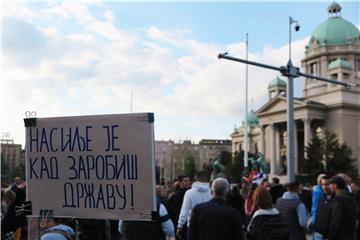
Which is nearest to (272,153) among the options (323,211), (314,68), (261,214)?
(314,68)

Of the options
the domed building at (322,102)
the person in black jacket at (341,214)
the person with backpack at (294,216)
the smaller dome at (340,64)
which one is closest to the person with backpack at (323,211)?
the person in black jacket at (341,214)

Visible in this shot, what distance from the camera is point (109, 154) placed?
4188 millimetres

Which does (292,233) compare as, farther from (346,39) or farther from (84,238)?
(346,39)

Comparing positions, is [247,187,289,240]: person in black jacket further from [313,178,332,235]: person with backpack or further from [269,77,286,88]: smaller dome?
[269,77,286,88]: smaller dome

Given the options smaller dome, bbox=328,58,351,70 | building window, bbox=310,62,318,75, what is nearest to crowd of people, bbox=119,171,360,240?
smaller dome, bbox=328,58,351,70

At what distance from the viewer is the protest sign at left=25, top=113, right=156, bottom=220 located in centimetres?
407

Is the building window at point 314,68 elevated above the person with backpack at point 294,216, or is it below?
above

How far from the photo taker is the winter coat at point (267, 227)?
236 inches

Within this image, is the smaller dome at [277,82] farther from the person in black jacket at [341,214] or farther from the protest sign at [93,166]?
the protest sign at [93,166]

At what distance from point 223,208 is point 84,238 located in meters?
1.68

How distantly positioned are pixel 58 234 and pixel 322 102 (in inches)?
3025

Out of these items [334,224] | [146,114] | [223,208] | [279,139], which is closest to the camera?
[146,114]

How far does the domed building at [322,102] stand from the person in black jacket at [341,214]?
6845cm

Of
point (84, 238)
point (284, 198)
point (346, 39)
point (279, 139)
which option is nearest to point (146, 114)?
point (84, 238)
